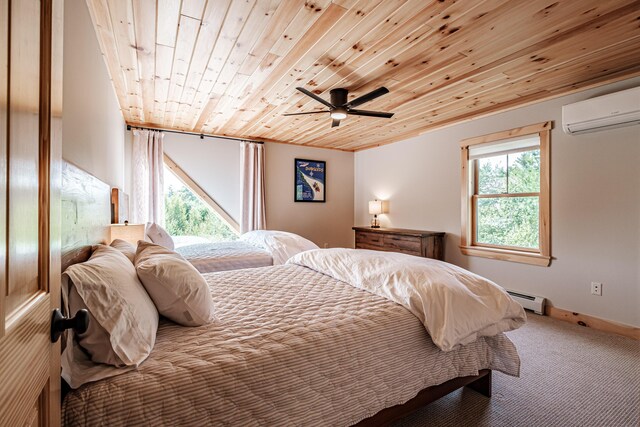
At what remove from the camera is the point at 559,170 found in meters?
3.12

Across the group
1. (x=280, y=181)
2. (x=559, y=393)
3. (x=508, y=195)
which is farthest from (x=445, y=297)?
(x=280, y=181)

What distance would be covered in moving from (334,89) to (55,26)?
248 centimetres

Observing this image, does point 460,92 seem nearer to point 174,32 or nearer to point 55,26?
point 174,32

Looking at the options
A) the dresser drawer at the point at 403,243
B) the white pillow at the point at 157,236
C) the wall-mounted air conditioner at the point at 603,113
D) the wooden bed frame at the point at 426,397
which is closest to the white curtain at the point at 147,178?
the white pillow at the point at 157,236

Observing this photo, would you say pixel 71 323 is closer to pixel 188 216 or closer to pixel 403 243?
pixel 403 243

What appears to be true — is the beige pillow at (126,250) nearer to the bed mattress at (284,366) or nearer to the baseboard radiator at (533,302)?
the bed mattress at (284,366)

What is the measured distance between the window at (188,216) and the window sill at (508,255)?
12.1 feet

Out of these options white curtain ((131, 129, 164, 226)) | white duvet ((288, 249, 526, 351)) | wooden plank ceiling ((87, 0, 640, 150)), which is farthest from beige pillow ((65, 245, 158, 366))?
white curtain ((131, 129, 164, 226))

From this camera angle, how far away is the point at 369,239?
513cm

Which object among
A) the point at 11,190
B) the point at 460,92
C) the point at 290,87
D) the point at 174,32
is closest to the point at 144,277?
the point at 11,190

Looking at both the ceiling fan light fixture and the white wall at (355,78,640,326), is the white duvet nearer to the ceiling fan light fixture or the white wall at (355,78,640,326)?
the ceiling fan light fixture

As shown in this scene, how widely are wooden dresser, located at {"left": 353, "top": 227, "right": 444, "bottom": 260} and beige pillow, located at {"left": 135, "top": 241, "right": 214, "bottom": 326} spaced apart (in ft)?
11.0

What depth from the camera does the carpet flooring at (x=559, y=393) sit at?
1.62m

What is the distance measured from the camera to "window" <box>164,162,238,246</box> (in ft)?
15.2
